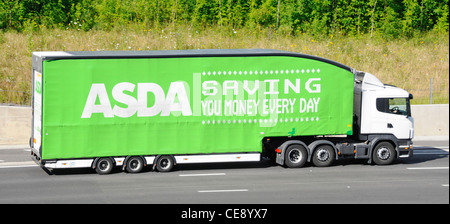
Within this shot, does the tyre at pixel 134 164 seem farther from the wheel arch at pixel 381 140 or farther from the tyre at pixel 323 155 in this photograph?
the wheel arch at pixel 381 140

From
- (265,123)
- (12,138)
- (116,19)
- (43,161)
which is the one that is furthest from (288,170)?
(116,19)

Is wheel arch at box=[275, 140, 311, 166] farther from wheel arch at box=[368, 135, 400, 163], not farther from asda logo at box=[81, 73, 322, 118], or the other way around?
wheel arch at box=[368, 135, 400, 163]

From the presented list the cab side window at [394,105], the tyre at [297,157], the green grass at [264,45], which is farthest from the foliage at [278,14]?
the tyre at [297,157]

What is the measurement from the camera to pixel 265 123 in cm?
2042

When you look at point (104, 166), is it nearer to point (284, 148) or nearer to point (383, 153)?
A: point (284, 148)

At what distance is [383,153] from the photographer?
71.7 feet

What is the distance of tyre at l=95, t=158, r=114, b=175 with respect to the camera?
64.5ft

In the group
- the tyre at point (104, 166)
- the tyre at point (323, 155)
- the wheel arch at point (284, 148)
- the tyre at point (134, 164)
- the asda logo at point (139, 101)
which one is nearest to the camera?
the asda logo at point (139, 101)

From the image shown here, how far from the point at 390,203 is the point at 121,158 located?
8044 mm

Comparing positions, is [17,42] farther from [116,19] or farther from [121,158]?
[121,158]

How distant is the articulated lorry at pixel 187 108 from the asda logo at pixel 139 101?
0.03 meters

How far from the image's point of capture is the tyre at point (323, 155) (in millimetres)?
21172

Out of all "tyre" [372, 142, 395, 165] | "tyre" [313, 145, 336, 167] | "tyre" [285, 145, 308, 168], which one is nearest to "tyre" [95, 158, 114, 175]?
"tyre" [285, 145, 308, 168]

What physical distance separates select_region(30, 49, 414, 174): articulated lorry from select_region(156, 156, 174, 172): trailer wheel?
31 millimetres
